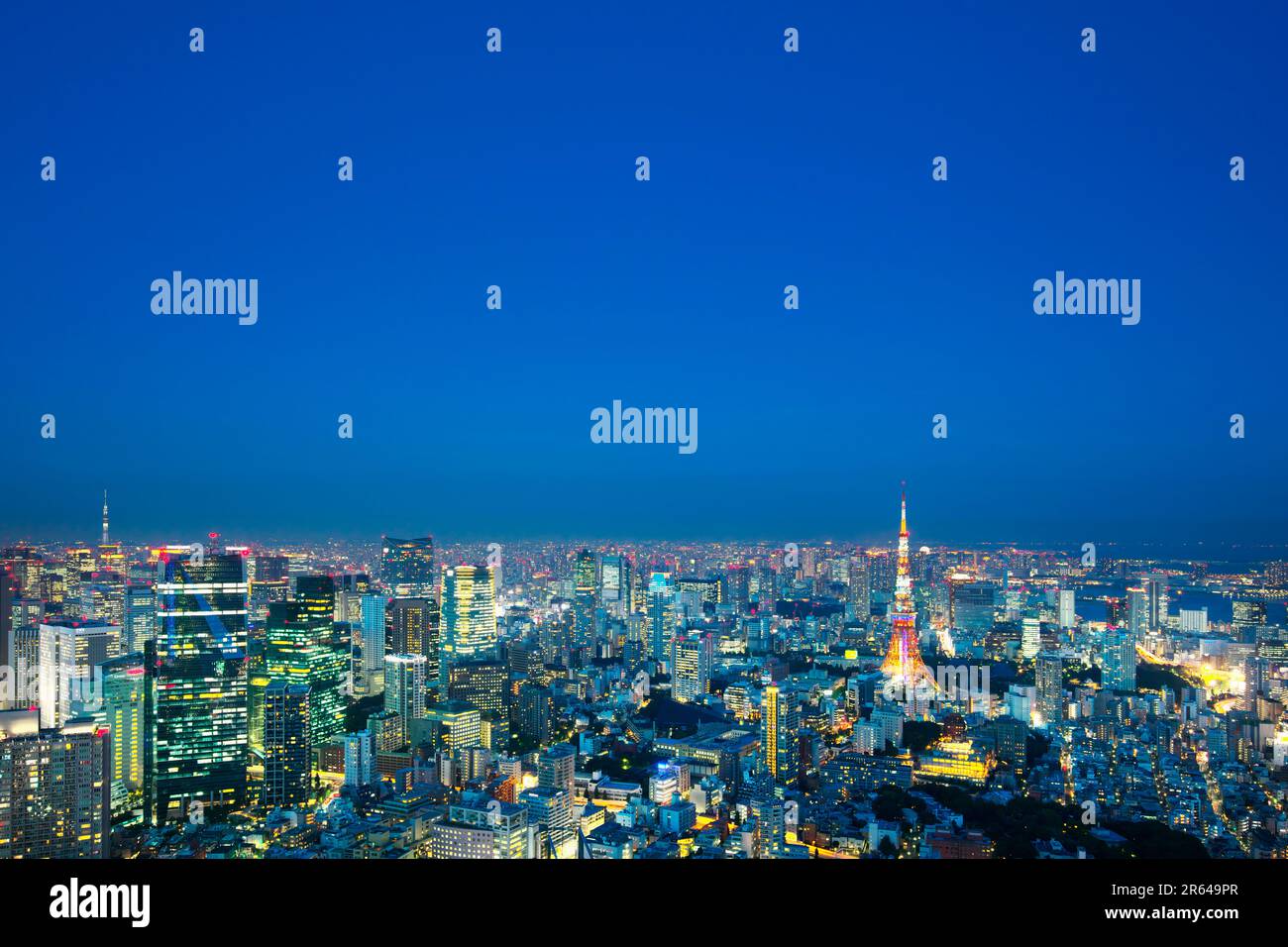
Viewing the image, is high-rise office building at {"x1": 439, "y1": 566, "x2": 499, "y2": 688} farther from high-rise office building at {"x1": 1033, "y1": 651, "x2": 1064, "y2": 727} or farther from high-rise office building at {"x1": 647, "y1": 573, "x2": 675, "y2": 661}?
high-rise office building at {"x1": 1033, "y1": 651, "x2": 1064, "y2": 727}

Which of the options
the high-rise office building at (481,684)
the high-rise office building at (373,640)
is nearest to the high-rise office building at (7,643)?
the high-rise office building at (373,640)

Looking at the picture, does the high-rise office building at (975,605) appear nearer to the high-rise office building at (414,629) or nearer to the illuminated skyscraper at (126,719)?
the high-rise office building at (414,629)

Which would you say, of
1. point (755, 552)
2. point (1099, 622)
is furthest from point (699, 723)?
point (1099, 622)

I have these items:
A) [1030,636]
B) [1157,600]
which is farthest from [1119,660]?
[1157,600]

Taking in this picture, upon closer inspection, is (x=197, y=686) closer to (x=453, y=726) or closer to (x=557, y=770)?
(x=453, y=726)

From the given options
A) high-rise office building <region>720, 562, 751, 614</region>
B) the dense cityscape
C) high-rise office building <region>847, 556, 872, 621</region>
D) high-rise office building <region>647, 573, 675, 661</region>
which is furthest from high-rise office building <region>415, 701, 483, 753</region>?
high-rise office building <region>847, 556, 872, 621</region>
